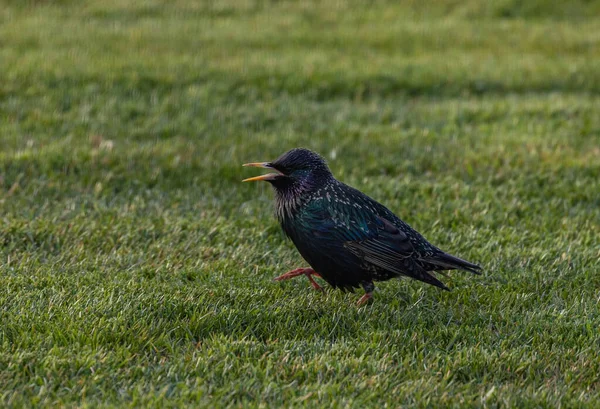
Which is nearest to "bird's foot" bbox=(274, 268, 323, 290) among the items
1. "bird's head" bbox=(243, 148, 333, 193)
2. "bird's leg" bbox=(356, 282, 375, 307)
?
"bird's leg" bbox=(356, 282, 375, 307)

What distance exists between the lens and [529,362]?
4.59 meters

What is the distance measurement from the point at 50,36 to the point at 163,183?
17.9 ft

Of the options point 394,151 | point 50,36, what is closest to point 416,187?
point 394,151

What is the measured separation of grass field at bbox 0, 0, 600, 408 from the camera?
4.41 meters

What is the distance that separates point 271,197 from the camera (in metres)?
7.54

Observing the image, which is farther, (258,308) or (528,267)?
(528,267)

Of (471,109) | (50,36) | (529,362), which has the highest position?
(50,36)

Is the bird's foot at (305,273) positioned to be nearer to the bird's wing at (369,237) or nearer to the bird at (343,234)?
the bird at (343,234)

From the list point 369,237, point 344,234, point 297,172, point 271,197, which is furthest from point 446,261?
point 271,197

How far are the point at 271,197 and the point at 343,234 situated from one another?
2.29 m

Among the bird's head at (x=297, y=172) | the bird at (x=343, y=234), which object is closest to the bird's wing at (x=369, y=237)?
the bird at (x=343, y=234)

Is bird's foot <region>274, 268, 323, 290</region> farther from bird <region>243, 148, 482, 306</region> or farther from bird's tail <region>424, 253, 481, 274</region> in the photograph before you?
bird's tail <region>424, 253, 481, 274</region>

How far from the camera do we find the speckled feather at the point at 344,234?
17.4ft

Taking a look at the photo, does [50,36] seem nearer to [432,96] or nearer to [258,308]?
[432,96]
